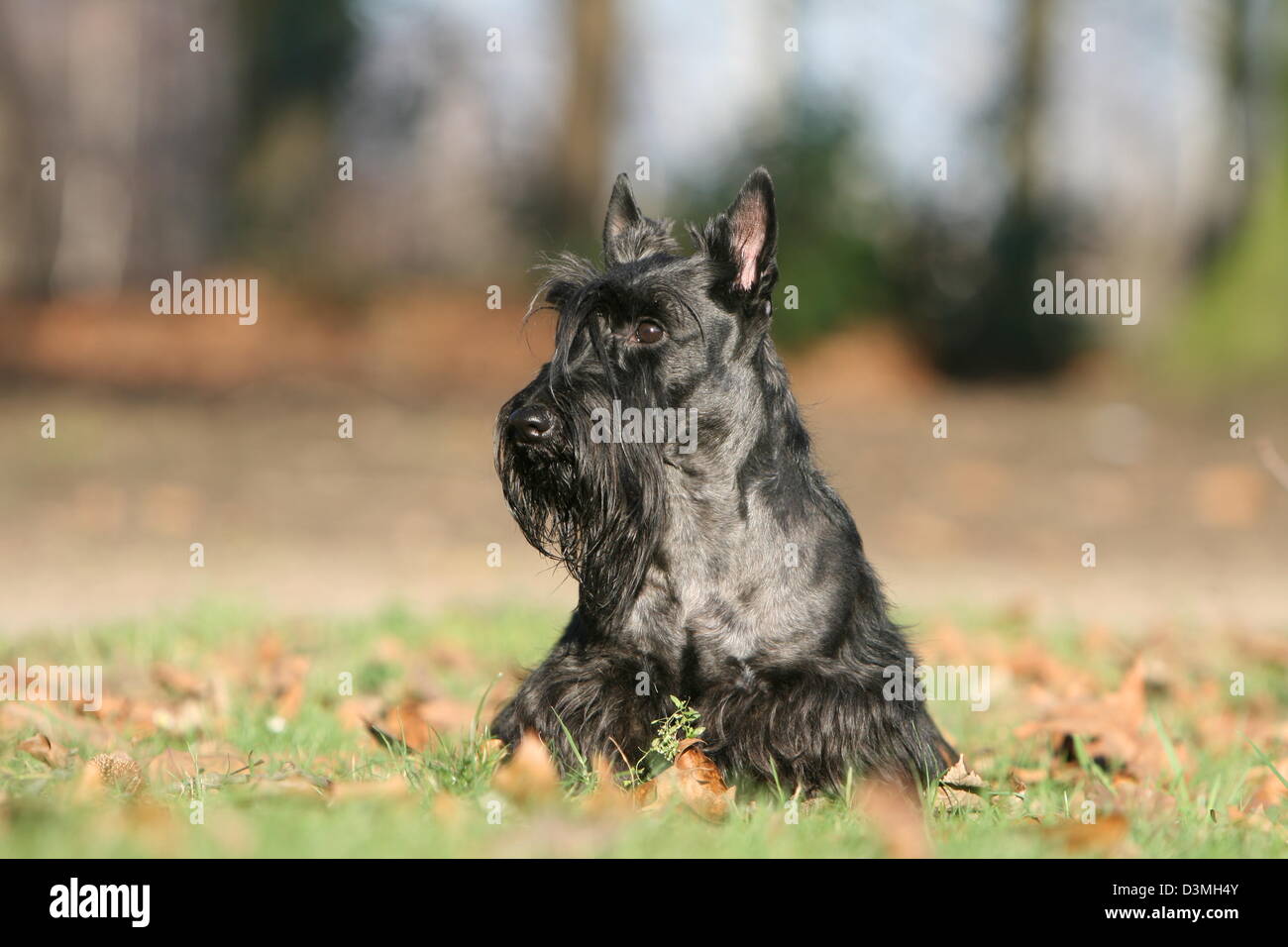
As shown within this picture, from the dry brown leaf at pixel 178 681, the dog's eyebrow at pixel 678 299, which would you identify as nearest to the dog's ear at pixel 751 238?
the dog's eyebrow at pixel 678 299

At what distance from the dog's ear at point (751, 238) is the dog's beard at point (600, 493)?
642mm

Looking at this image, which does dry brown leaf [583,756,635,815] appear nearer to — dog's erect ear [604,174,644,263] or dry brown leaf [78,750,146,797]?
dry brown leaf [78,750,146,797]

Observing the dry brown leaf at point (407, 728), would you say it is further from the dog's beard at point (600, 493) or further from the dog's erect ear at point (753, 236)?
the dog's erect ear at point (753, 236)

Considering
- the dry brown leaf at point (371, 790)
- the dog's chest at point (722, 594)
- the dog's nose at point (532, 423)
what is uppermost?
the dog's nose at point (532, 423)

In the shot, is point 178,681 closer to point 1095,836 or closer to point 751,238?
point 751,238

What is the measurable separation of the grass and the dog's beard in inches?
23.0

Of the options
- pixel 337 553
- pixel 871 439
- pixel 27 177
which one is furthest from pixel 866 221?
pixel 27 177

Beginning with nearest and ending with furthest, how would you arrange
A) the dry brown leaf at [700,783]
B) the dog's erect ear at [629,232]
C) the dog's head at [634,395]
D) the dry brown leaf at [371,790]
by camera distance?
the dry brown leaf at [371,790]
the dry brown leaf at [700,783]
the dog's head at [634,395]
the dog's erect ear at [629,232]

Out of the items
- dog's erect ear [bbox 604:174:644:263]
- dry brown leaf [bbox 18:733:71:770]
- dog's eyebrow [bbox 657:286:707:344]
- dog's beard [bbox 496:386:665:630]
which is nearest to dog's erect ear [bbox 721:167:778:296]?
dog's eyebrow [bbox 657:286:707:344]

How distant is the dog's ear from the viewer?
4332 millimetres

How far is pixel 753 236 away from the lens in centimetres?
439

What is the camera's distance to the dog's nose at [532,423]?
398 cm

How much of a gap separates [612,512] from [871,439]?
9.93m
